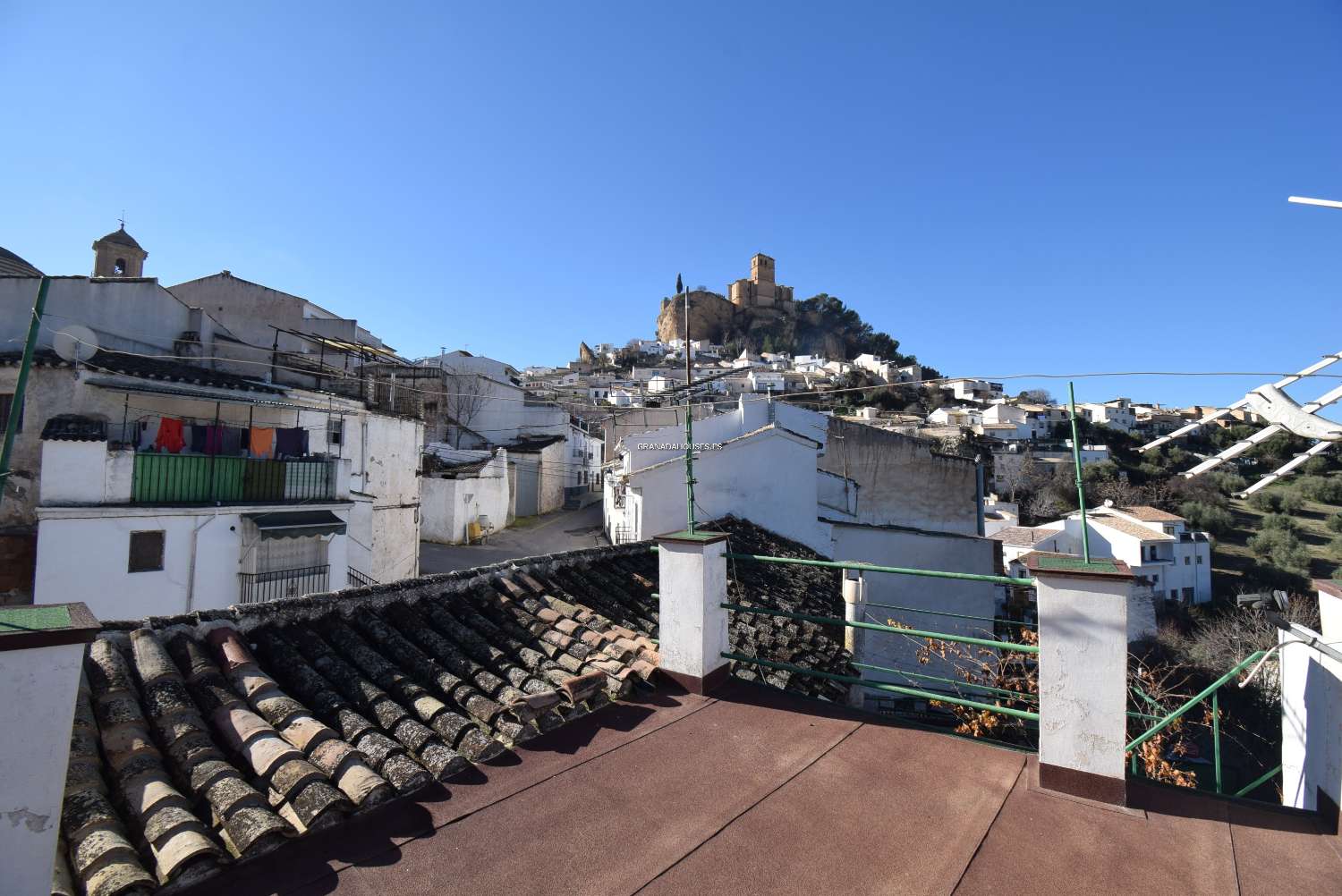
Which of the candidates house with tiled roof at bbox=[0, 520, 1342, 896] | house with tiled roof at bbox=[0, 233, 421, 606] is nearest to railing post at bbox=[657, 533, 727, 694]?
house with tiled roof at bbox=[0, 520, 1342, 896]

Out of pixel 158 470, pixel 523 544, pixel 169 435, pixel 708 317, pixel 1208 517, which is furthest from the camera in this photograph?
pixel 708 317

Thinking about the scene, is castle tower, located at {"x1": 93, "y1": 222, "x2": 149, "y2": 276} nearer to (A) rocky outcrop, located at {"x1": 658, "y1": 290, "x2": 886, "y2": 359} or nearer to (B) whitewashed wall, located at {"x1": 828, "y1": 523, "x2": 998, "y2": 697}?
(B) whitewashed wall, located at {"x1": 828, "y1": 523, "x2": 998, "y2": 697}

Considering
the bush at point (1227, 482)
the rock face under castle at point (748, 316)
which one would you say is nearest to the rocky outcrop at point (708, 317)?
the rock face under castle at point (748, 316)

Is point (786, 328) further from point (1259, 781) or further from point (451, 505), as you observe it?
point (1259, 781)

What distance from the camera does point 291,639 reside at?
4309 mm

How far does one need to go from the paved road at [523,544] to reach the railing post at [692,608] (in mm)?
15865

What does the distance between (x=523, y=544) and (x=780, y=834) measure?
79.4ft

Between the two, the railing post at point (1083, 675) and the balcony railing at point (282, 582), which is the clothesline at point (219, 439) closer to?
the balcony railing at point (282, 582)

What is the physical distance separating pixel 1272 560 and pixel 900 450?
32.3 m

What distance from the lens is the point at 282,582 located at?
46.3 ft

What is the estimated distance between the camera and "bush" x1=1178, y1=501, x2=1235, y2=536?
3962 cm

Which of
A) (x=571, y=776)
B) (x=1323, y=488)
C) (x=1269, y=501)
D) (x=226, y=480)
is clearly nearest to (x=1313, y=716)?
(x=571, y=776)

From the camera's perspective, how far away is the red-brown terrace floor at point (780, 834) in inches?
98.2

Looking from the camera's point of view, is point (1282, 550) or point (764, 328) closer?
point (1282, 550)
